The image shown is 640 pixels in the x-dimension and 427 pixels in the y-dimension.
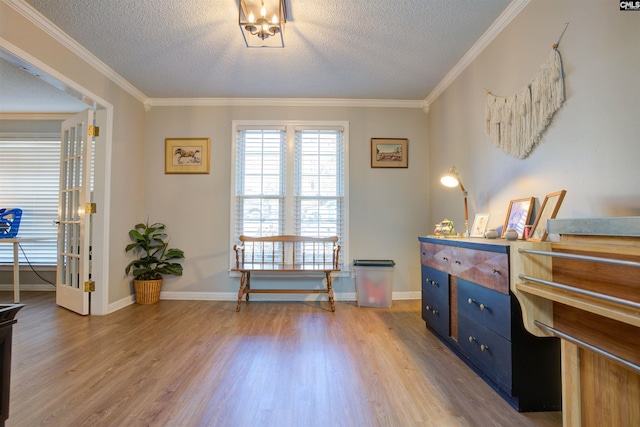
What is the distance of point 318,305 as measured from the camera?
3.33 meters

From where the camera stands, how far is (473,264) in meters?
1.80

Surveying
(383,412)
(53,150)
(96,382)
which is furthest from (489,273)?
(53,150)

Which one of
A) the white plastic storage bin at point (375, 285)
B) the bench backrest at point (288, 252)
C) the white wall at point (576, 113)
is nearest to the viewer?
the white wall at point (576, 113)

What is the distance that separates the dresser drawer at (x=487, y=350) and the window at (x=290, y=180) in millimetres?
1796

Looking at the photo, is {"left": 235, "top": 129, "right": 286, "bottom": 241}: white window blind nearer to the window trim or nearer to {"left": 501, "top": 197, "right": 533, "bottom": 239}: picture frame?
the window trim

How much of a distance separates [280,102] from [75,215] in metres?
2.57

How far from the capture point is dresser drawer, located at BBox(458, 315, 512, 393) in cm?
148

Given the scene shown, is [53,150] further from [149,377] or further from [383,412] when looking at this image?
[383,412]

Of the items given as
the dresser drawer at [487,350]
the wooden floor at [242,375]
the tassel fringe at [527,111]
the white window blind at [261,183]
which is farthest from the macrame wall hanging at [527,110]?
the white window blind at [261,183]

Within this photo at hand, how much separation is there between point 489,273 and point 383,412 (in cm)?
94

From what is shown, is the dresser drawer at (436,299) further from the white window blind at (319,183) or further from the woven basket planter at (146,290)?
the woven basket planter at (146,290)

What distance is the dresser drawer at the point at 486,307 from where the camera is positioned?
4.89 ft

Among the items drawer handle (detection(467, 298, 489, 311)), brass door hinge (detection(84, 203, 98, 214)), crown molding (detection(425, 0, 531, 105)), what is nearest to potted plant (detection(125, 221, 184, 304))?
brass door hinge (detection(84, 203, 98, 214))

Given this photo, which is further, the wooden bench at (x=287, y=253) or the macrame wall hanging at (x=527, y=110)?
the wooden bench at (x=287, y=253)
